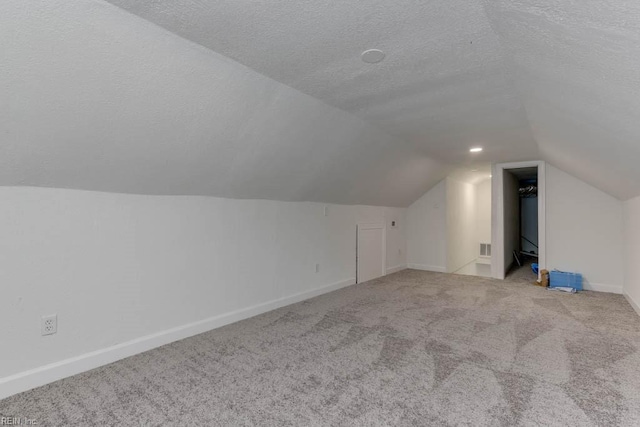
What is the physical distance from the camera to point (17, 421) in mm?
1773

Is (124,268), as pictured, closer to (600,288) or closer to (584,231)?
(584,231)

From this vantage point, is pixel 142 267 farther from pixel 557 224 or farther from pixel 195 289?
pixel 557 224

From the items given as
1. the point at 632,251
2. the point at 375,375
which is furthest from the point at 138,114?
the point at 632,251

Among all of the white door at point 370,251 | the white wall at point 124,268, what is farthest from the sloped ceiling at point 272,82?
the white door at point 370,251

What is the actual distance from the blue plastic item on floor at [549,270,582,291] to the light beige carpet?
1285 mm

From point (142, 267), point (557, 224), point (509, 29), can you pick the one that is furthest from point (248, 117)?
point (557, 224)

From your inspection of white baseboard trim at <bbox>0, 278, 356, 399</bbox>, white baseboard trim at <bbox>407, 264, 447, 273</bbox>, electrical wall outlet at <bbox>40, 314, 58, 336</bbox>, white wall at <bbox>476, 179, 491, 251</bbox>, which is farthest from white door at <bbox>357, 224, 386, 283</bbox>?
white wall at <bbox>476, 179, 491, 251</bbox>

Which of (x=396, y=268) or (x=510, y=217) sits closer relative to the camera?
(x=396, y=268)

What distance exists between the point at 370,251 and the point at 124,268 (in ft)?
13.3

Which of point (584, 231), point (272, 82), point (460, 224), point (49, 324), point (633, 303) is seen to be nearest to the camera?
point (49, 324)

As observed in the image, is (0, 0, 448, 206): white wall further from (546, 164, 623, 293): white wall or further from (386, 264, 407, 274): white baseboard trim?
(546, 164, 623, 293): white wall

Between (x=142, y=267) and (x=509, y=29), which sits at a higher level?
(x=509, y=29)

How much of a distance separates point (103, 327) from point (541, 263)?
6.23 metres

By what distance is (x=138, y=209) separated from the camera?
2.70 metres
